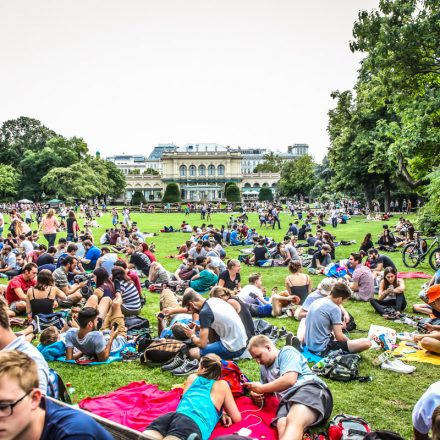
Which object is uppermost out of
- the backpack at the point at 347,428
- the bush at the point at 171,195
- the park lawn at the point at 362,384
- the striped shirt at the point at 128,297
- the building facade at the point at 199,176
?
the building facade at the point at 199,176

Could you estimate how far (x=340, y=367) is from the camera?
5227mm

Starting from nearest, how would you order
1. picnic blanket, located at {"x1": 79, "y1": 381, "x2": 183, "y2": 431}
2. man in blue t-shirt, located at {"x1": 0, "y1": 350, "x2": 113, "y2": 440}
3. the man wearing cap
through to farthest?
man in blue t-shirt, located at {"x1": 0, "y1": 350, "x2": 113, "y2": 440}, picnic blanket, located at {"x1": 79, "y1": 381, "x2": 183, "y2": 431}, the man wearing cap

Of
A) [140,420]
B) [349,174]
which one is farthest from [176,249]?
[349,174]

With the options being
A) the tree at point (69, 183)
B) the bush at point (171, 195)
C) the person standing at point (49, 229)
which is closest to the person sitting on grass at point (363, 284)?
the person standing at point (49, 229)

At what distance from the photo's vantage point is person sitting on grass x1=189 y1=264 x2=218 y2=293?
992 centimetres

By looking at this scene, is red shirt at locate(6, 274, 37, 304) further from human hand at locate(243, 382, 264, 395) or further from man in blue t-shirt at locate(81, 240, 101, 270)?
human hand at locate(243, 382, 264, 395)

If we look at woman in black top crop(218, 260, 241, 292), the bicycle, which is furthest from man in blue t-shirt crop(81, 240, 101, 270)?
the bicycle

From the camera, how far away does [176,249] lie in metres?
18.0

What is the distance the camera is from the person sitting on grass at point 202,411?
3.28 meters

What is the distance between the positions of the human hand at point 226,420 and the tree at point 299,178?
212 ft

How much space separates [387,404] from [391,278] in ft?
13.3

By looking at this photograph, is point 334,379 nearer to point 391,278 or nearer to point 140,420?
point 140,420

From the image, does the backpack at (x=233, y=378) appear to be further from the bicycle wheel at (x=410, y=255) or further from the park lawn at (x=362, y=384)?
the bicycle wheel at (x=410, y=255)

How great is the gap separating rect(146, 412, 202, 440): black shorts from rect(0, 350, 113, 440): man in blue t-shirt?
1355 millimetres
